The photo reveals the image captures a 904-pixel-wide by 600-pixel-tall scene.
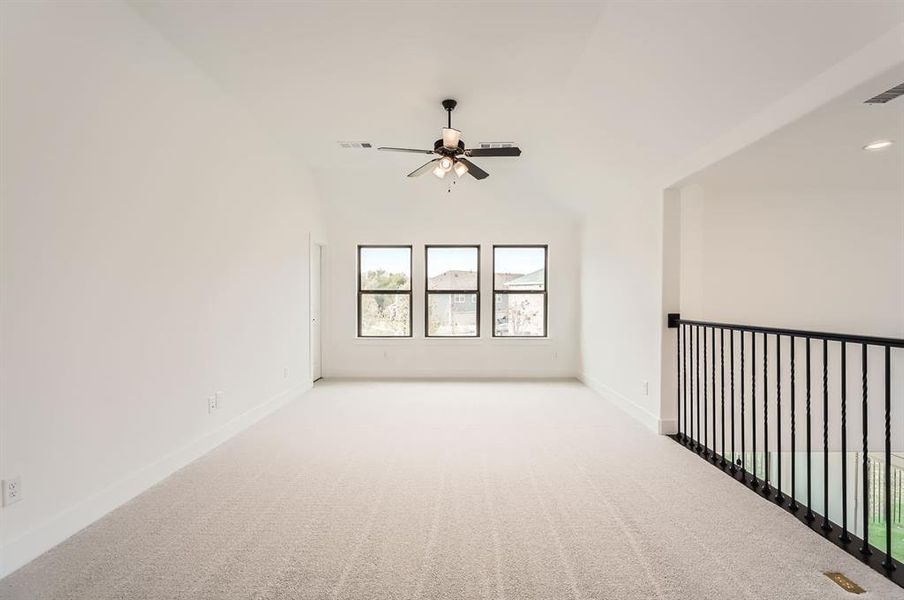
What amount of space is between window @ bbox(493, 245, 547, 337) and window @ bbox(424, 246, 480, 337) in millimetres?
312

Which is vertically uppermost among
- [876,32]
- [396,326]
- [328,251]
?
[876,32]

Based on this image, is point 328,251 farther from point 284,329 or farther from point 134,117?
point 134,117

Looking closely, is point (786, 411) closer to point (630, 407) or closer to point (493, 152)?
point (630, 407)

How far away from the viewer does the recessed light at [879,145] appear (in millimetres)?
2961

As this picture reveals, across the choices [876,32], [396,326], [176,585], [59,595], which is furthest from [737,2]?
[396,326]

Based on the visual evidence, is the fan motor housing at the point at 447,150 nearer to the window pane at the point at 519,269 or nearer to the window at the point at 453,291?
the window at the point at 453,291

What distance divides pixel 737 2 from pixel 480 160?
335 cm

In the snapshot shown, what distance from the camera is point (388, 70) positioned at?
3.14 meters

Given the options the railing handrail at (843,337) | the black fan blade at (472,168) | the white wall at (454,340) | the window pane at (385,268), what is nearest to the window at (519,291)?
the white wall at (454,340)

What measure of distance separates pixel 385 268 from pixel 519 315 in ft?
7.22

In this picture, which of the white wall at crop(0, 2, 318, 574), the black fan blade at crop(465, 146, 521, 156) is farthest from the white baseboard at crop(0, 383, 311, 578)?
the black fan blade at crop(465, 146, 521, 156)

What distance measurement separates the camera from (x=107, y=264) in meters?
2.31

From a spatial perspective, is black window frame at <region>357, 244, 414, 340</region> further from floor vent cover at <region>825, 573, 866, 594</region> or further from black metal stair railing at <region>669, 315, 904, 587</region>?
floor vent cover at <region>825, 573, 866, 594</region>

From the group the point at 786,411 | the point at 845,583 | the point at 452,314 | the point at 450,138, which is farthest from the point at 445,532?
the point at 452,314
